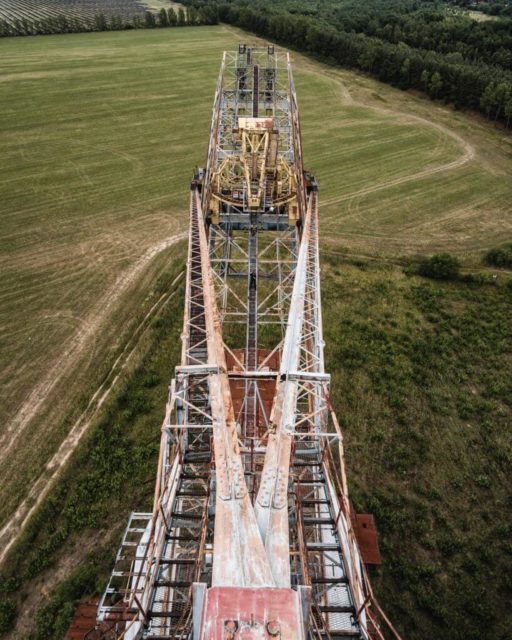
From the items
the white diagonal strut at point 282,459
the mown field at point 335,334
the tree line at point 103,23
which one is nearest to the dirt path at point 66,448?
the mown field at point 335,334

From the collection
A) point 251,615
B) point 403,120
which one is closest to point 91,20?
point 403,120

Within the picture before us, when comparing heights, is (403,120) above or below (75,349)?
above

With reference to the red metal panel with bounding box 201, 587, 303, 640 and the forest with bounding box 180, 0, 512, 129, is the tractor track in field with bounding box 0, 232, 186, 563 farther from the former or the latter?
the forest with bounding box 180, 0, 512, 129

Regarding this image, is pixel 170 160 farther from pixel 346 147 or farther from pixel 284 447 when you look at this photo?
pixel 284 447

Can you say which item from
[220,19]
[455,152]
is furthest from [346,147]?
[220,19]

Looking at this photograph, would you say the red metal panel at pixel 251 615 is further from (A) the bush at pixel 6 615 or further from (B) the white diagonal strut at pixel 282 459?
(A) the bush at pixel 6 615

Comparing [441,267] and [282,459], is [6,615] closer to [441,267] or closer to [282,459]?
[282,459]

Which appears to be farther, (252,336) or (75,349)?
(75,349)

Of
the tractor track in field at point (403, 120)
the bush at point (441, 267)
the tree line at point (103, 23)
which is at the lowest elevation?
the bush at point (441, 267)
